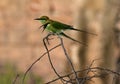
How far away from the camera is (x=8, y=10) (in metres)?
5.16

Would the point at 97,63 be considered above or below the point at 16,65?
below

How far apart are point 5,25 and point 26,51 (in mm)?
297

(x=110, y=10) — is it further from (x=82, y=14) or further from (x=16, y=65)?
(x=16, y=65)

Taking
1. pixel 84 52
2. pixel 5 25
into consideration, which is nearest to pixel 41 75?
pixel 5 25

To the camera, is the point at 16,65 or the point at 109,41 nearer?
the point at 109,41

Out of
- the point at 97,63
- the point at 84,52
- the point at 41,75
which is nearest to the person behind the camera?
the point at 97,63

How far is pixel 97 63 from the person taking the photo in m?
3.25

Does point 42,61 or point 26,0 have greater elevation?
point 26,0

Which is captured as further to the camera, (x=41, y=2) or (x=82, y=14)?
(x=41, y=2)

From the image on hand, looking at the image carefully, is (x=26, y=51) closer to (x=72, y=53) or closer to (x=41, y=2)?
(x=41, y=2)

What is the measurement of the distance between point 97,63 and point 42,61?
1830 mm

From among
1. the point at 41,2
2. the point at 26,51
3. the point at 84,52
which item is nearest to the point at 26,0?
the point at 41,2

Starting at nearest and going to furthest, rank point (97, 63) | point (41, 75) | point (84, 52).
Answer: point (97, 63), point (84, 52), point (41, 75)

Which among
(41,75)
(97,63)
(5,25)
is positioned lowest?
(97,63)
